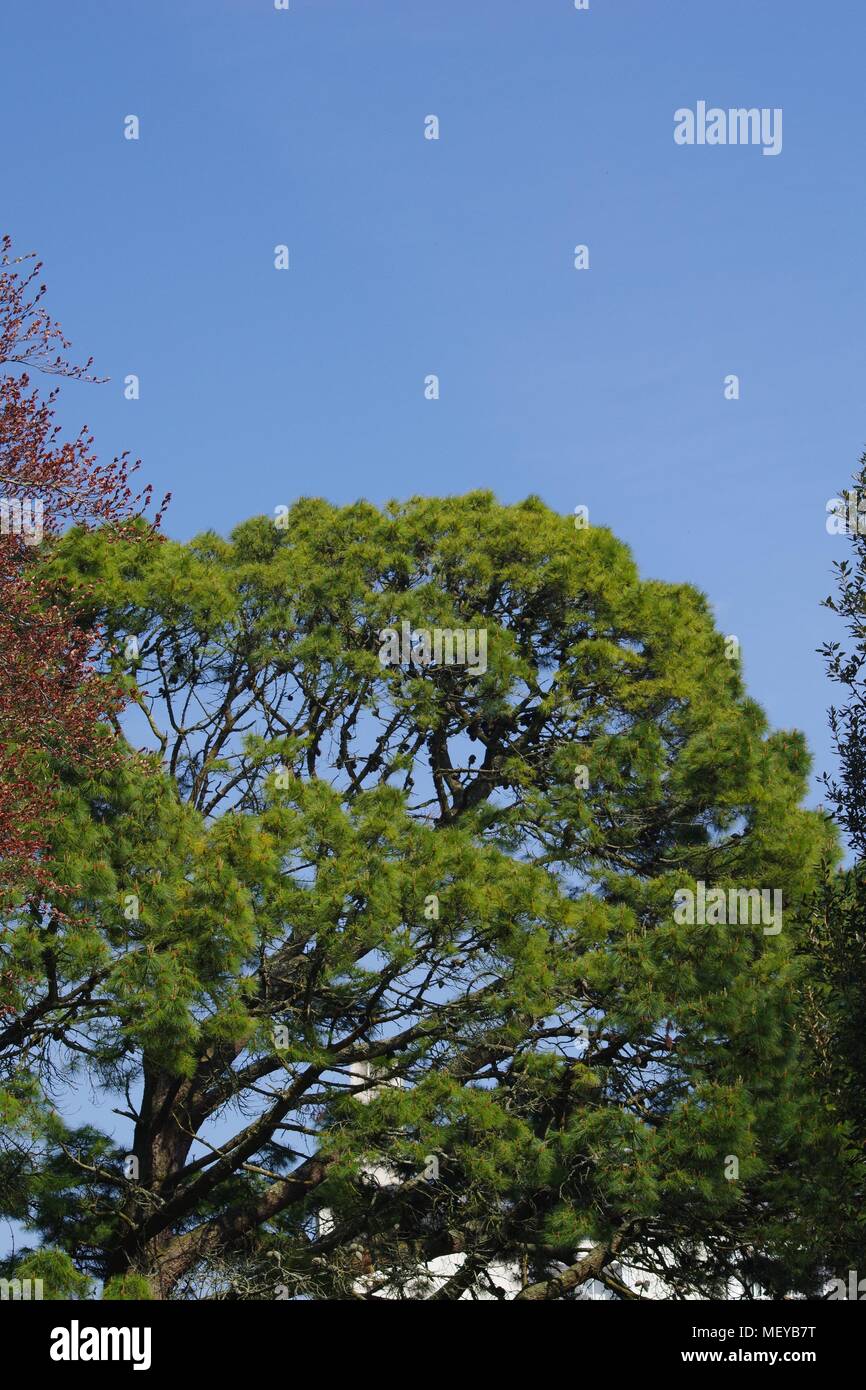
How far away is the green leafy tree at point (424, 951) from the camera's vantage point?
10633mm

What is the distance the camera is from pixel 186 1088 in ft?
40.4

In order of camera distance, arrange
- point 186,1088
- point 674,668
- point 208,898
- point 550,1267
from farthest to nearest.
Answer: point 674,668 < point 186,1088 < point 550,1267 < point 208,898

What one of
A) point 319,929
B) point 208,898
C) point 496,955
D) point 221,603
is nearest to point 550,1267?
point 496,955

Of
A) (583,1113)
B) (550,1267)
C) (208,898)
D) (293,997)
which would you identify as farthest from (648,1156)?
(208,898)

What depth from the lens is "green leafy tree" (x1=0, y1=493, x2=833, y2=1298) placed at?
1063 centimetres

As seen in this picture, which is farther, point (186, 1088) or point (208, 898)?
point (186, 1088)

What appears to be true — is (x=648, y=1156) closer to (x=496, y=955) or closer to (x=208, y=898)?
(x=496, y=955)

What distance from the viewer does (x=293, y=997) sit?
36.3 feet

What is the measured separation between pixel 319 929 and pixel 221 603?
11.1ft

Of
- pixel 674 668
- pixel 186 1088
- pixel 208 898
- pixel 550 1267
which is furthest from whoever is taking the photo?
pixel 674 668

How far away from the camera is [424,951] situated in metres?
11.0

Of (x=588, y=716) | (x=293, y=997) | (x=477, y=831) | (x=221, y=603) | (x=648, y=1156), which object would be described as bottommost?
(x=648, y=1156)

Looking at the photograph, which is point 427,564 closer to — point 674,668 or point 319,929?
point 674,668

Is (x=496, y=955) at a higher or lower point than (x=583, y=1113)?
higher
